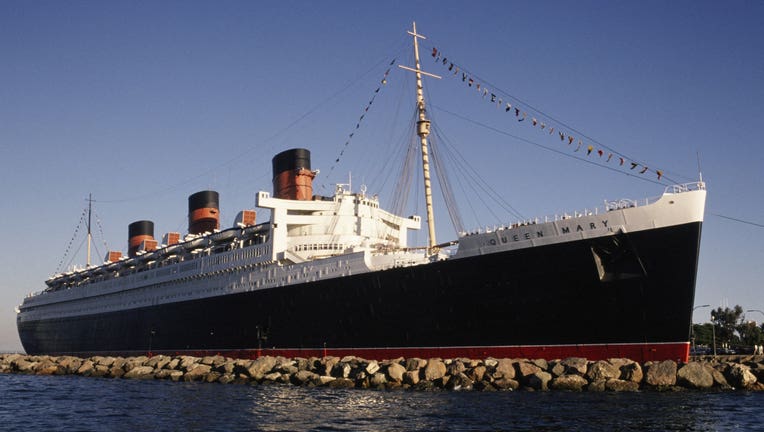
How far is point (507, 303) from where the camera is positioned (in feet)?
97.5

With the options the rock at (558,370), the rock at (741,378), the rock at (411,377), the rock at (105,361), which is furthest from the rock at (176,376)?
the rock at (741,378)

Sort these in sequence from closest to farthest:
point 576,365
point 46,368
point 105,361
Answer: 1. point 576,365
2. point 105,361
3. point 46,368

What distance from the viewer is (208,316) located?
48125 millimetres

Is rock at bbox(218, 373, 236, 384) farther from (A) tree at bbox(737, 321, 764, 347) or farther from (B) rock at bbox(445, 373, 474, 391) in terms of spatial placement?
(A) tree at bbox(737, 321, 764, 347)

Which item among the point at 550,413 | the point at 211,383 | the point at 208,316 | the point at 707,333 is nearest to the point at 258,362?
the point at 211,383

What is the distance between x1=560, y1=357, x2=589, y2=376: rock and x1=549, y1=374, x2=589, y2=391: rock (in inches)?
9.2

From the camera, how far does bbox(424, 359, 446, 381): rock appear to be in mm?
27984

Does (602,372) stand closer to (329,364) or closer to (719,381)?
(719,381)

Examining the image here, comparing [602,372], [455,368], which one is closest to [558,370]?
[602,372]

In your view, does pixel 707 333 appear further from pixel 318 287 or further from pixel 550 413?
pixel 550 413

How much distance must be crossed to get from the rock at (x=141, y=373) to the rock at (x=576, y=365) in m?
25.9

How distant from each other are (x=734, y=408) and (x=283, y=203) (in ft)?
97.0

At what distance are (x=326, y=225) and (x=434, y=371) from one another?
59.5 ft

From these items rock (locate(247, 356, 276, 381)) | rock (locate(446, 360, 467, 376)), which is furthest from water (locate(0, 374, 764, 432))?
rock (locate(247, 356, 276, 381))
